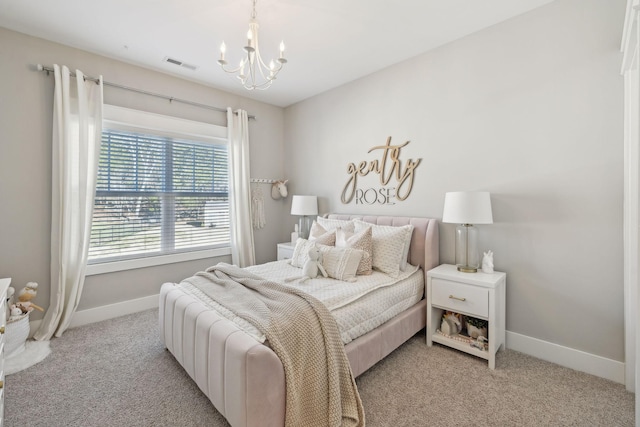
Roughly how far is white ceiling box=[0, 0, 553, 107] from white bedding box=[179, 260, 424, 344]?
6.79ft

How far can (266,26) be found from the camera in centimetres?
234

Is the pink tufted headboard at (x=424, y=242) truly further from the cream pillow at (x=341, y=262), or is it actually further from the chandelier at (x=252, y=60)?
the chandelier at (x=252, y=60)

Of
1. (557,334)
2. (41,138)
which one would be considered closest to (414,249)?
(557,334)

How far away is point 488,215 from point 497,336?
0.92 m

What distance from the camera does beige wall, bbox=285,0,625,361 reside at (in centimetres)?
193

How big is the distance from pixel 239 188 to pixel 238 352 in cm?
265

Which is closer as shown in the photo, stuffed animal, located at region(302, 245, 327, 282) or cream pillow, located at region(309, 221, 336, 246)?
stuffed animal, located at region(302, 245, 327, 282)

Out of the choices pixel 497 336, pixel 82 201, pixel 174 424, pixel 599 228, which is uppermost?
pixel 82 201

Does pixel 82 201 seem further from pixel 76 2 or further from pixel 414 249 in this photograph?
pixel 414 249

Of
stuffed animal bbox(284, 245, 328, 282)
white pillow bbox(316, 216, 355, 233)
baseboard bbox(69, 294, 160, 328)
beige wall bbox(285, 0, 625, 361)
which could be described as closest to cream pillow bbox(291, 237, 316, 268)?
stuffed animal bbox(284, 245, 328, 282)

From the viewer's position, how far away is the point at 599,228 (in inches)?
76.9

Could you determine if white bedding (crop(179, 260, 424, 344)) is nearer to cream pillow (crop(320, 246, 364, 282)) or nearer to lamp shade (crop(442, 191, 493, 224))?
cream pillow (crop(320, 246, 364, 282))

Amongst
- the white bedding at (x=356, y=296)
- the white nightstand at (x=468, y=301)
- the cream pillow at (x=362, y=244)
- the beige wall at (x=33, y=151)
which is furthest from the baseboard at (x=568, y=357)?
the beige wall at (x=33, y=151)

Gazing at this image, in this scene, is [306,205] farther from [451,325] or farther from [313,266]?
[451,325]
